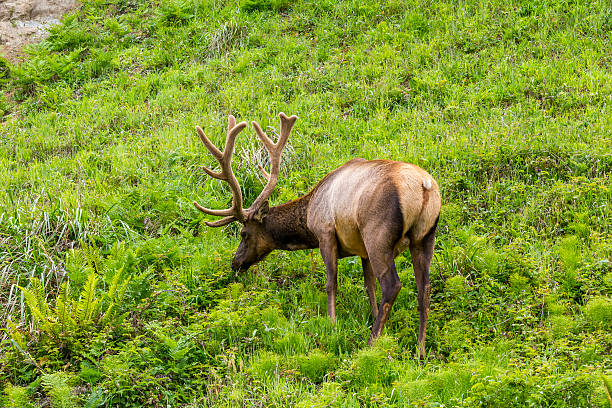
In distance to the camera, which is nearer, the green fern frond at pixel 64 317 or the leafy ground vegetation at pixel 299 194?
the leafy ground vegetation at pixel 299 194

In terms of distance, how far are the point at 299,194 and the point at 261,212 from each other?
1.20 m

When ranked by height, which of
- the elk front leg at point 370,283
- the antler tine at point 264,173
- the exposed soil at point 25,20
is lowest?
the elk front leg at point 370,283

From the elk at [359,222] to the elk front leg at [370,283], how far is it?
0.01 metres

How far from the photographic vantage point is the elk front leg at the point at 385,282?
6.10m

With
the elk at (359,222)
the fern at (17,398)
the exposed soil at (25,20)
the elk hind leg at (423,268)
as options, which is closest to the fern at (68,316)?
the fern at (17,398)

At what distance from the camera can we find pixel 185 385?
5.77m

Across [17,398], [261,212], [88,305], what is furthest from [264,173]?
[17,398]

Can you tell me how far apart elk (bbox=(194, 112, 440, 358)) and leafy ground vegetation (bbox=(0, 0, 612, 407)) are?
13.1 inches

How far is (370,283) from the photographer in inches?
279

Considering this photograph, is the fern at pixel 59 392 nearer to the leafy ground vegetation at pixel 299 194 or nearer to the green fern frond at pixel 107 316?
the leafy ground vegetation at pixel 299 194

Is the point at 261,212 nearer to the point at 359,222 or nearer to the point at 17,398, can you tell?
the point at 359,222

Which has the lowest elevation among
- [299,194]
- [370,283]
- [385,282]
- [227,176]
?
[370,283]

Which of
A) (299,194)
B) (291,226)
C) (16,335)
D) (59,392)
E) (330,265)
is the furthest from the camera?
(299,194)

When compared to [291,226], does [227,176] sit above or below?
above
